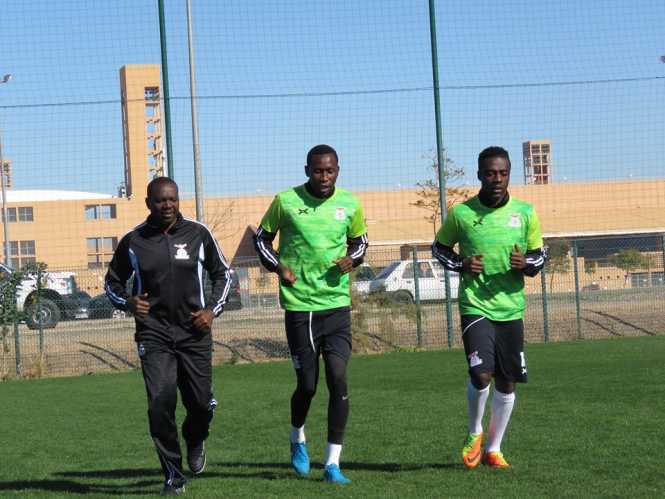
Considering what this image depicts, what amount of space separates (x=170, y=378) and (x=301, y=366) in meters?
0.91

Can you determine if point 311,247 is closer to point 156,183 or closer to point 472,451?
point 156,183

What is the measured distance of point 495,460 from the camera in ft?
23.9

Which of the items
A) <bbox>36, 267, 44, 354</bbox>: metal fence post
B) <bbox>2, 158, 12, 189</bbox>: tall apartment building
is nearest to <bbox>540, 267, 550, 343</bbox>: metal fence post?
<bbox>36, 267, 44, 354</bbox>: metal fence post

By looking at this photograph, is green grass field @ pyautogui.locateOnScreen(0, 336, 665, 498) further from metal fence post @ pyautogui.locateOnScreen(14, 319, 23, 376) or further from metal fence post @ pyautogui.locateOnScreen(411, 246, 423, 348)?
metal fence post @ pyautogui.locateOnScreen(411, 246, 423, 348)

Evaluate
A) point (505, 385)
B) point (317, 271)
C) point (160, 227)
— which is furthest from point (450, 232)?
point (160, 227)

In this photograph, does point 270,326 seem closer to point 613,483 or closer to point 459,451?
point 459,451

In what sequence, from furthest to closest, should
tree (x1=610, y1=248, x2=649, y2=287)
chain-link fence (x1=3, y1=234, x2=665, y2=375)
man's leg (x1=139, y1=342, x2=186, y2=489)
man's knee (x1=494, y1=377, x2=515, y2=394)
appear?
tree (x1=610, y1=248, x2=649, y2=287) → chain-link fence (x1=3, y1=234, x2=665, y2=375) → man's knee (x1=494, y1=377, x2=515, y2=394) → man's leg (x1=139, y1=342, x2=186, y2=489)

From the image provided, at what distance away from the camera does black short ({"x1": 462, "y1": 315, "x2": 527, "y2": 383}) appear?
723 cm

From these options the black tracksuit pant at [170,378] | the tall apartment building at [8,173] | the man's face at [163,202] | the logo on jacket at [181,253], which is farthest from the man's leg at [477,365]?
the tall apartment building at [8,173]

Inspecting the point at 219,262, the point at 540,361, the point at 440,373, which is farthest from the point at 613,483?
the point at 540,361

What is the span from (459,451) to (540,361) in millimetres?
8167

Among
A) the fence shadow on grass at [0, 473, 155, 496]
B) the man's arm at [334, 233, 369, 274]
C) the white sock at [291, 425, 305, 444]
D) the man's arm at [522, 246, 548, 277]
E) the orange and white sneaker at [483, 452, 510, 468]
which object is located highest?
the man's arm at [334, 233, 369, 274]

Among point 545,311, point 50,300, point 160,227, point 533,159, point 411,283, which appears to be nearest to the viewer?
point 160,227

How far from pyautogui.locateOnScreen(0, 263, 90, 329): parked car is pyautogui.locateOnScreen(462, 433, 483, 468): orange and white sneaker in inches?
490
